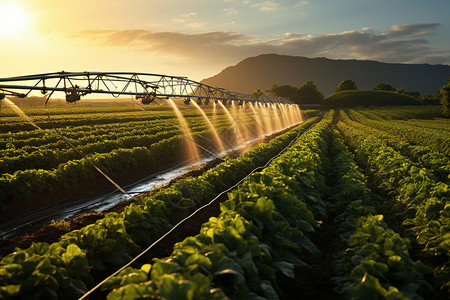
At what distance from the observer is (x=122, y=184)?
15336 millimetres

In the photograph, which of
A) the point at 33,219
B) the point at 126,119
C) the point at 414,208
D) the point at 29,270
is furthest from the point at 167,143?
the point at 126,119

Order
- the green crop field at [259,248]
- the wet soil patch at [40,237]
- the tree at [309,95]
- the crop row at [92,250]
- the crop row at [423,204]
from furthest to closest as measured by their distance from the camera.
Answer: the tree at [309,95] < the wet soil patch at [40,237] < the crop row at [423,204] < the crop row at [92,250] < the green crop field at [259,248]

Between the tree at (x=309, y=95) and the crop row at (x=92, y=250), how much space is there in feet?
416

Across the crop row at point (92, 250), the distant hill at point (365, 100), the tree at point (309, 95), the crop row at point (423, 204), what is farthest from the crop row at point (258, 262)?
the tree at point (309, 95)

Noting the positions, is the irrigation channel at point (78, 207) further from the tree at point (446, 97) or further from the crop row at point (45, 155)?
the tree at point (446, 97)

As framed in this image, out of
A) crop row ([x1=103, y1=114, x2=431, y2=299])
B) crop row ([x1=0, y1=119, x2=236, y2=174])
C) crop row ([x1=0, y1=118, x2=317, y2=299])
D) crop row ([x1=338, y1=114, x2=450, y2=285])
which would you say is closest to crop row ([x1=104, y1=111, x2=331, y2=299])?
crop row ([x1=103, y1=114, x2=431, y2=299])

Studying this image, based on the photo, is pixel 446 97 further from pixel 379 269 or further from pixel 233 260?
pixel 233 260

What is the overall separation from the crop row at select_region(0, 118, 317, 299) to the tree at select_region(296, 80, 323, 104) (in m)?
127

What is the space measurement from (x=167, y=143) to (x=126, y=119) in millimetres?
28746

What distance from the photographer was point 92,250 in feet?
18.1

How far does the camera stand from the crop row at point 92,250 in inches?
159

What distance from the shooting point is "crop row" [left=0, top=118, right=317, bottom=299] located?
13.3 ft

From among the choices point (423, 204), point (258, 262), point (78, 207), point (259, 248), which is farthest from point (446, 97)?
point (259, 248)

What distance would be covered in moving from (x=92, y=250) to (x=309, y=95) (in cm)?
13286
